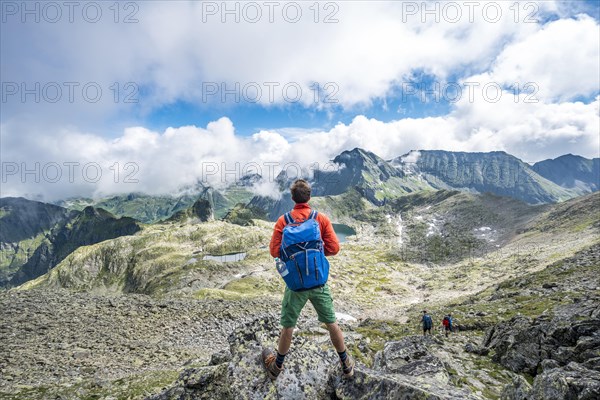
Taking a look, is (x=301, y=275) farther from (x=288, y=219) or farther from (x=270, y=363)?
(x=270, y=363)

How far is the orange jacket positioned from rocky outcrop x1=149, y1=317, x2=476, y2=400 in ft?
10.7

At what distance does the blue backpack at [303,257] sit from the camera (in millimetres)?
8086

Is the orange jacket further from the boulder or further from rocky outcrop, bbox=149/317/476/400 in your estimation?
the boulder

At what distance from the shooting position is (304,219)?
8.55 meters

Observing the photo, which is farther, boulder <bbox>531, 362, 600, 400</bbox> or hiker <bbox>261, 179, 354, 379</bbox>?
hiker <bbox>261, 179, 354, 379</bbox>

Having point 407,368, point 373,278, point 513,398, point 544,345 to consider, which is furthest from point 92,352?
point 373,278

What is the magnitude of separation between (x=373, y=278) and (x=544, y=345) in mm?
128752

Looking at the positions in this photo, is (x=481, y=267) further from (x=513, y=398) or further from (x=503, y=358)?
(x=513, y=398)

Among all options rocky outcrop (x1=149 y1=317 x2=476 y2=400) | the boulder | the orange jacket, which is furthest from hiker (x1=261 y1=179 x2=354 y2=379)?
the boulder

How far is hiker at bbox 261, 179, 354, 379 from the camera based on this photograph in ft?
26.6

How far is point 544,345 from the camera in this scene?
1564 centimetres

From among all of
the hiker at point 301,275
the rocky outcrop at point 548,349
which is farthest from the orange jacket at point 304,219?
the rocky outcrop at point 548,349

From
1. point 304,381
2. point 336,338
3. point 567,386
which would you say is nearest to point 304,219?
point 336,338

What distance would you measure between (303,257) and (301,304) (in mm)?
1296
